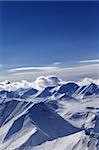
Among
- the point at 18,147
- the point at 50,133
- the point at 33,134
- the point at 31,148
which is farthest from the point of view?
the point at 50,133

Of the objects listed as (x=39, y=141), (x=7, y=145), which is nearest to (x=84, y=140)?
(x=39, y=141)

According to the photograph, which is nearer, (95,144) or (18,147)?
(95,144)

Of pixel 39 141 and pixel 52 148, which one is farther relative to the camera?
pixel 39 141

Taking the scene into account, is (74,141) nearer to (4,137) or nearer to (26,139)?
(26,139)

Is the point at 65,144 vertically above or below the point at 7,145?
above

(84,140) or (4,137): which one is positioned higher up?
(84,140)

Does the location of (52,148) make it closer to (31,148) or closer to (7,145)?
(31,148)

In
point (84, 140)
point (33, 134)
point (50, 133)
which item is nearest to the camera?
point (84, 140)

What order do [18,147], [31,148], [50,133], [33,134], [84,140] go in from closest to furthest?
[84,140] < [31,148] < [18,147] < [33,134] < [50,133]

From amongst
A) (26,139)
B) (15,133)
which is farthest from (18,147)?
(15,133)
